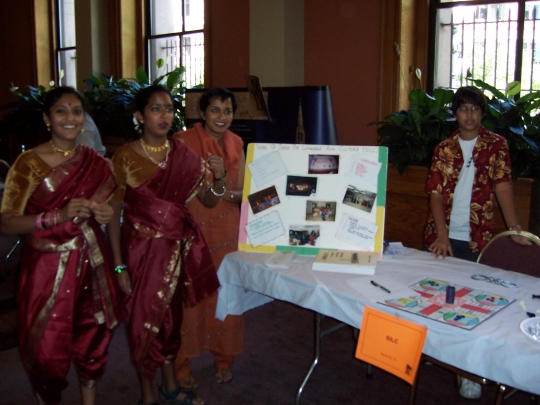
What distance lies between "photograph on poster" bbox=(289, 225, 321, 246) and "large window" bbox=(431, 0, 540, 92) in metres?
2.07

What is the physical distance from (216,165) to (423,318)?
3.32 ft

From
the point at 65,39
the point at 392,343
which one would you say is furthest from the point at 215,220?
the point at 65,39

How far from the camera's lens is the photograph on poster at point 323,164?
86.0 inches

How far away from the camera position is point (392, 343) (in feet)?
4.94

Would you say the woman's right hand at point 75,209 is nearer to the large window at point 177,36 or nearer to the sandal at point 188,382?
the sandal at point 188,382

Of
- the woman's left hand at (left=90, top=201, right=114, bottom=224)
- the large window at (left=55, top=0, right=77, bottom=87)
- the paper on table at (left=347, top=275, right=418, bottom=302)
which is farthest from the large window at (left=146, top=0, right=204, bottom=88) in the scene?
the paper on table at (left=347, top=275, right=418, bottom=302)

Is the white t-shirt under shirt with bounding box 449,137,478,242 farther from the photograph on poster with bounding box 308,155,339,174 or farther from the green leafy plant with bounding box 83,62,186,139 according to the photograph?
the green leafy plant with bounding box 83,62,186,139

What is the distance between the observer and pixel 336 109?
429 centimetres

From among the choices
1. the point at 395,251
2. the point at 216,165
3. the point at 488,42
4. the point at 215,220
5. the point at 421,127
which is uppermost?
the point at 488,42

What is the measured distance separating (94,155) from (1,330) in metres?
1.60

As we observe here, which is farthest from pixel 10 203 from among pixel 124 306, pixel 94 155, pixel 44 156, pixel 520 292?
pixel 520 292

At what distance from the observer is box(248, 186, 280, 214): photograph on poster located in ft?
7.25

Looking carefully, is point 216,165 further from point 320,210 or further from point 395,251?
point 395,251

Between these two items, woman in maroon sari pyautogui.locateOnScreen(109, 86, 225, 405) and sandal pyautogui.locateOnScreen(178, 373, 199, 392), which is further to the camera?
sandal pyautogui.locateOnScreen(178, 373, 199, 392)
